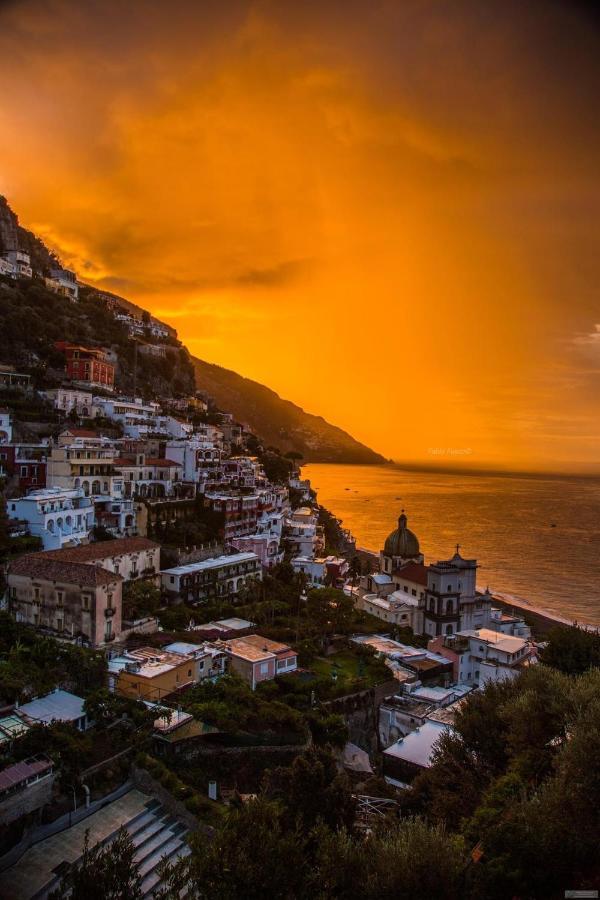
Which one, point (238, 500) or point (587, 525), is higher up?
point (238, 500)

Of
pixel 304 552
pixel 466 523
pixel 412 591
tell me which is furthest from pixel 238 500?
pixel 466 523

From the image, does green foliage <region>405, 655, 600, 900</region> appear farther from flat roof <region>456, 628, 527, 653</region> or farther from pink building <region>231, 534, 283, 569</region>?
pink building <region>231, 534, 283, 569</region>

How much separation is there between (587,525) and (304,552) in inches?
2985

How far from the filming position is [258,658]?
78.9 ft

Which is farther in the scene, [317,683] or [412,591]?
[412,591]

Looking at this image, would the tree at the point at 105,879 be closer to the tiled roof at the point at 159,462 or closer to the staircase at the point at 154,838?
the staircase at the point at 154,838

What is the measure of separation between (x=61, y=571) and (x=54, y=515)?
252 inches

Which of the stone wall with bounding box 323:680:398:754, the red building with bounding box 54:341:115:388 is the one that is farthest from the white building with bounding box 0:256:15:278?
the stone wall with bounding box 323:680:398:754

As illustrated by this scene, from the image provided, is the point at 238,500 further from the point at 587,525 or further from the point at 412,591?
the point at 587,525

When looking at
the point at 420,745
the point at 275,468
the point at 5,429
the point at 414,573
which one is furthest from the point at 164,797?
the point at 275,468

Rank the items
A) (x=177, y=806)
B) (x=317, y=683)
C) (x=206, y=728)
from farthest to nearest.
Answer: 1. (x=317, y=683)
2. (x=206, y=728)
3. (x=177, y=806)

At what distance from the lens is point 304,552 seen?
45.6 metres

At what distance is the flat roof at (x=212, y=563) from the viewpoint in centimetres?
3183

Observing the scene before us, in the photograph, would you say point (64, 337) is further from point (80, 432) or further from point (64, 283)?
point (80, 432)
